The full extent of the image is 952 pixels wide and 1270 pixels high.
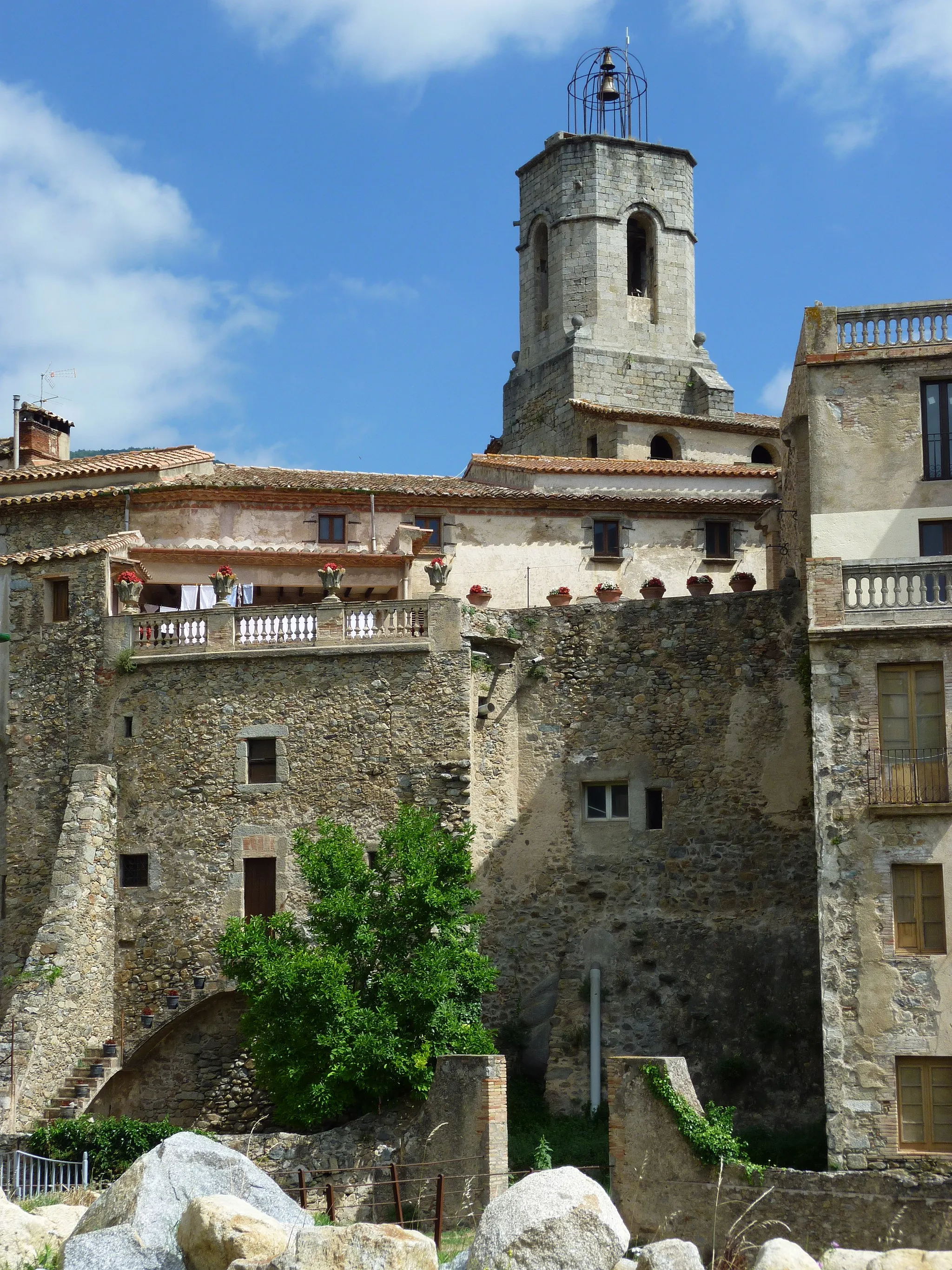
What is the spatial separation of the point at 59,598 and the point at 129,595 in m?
1.83

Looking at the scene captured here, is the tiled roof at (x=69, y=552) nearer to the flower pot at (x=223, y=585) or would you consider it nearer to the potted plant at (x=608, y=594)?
the flower pot at (x=223, y=585)

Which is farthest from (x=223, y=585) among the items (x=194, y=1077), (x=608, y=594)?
(x=194, y=1077)

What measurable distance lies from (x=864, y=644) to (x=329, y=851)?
30.6ft

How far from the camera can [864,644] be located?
88.5 feet

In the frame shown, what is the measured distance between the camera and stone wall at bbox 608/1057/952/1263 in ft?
70.8

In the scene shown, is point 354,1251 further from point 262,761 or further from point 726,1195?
point 262,761

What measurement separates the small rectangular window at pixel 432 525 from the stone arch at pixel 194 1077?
41.2 feet

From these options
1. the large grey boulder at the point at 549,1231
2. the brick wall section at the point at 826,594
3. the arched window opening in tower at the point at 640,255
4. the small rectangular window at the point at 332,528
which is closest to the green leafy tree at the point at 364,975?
the brick wall section at the point at 826,594

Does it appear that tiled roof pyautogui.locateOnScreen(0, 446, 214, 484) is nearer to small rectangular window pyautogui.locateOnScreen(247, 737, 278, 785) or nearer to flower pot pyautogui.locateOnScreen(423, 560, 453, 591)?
flower pot pyautogui.locateOnScreen(423, 560, 453, 591)

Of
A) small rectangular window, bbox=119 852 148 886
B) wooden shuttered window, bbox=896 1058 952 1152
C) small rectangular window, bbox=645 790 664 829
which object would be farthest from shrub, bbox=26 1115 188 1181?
wooden shuttered window, bbox=896 1058 952 1152

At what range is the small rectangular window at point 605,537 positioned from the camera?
40969mm

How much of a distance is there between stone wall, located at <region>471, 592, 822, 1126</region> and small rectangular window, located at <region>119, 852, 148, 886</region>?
246 inches

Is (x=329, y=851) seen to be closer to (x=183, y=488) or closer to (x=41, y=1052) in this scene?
(x=41, y=1052)

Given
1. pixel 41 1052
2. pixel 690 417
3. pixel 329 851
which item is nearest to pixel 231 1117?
pixel 41 1052
